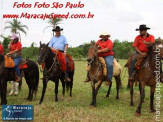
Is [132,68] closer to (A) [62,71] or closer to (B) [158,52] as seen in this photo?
(B) [158,52]

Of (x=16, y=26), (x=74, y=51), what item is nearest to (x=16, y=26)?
(x=16, y=26)

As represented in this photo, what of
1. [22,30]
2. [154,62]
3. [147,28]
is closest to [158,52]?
[154,62]

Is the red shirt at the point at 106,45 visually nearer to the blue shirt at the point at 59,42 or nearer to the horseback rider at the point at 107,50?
the horseback rider at the point at 107,50

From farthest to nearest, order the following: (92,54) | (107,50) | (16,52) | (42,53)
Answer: (16,52), (107,50), (42,53), (92,54)

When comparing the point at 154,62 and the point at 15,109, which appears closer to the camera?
the point at 15,109

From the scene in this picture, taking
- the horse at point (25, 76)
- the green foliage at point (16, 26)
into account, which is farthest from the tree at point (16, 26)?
the horse at point (25, 76)

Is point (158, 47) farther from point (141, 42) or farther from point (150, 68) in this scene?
point (141, 42)

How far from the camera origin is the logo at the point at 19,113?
5.32m

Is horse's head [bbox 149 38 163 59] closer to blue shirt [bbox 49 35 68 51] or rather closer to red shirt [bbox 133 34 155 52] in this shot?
red shirt [bbox 133 34 155 52]

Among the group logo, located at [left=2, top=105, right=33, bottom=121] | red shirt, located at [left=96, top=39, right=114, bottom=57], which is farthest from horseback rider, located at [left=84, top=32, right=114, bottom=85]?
logo, located at [left=2, top=105, right=33, bottom=121]

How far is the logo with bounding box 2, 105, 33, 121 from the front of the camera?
532 cm

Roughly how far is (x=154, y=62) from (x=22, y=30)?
3215 cm

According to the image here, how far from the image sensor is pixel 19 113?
536 centimetres

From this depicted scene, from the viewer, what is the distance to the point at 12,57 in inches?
307
